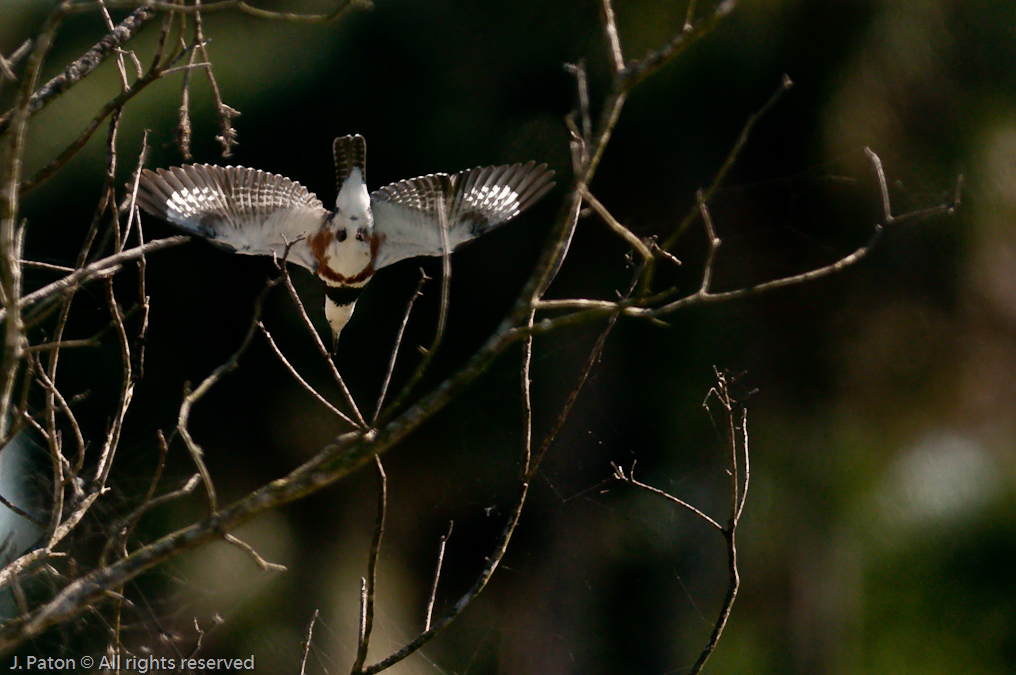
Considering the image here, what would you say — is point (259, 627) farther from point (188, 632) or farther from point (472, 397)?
point (472, 397)

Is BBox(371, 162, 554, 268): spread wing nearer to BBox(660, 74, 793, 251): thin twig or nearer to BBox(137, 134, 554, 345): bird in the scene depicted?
BBox(137, 134, 554, 345): bird

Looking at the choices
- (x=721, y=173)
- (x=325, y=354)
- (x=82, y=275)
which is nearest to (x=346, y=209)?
(x=325, y=354)

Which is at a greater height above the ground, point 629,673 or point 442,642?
point 442,642

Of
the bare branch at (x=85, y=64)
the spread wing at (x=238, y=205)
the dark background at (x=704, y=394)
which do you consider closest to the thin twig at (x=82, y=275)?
the bare branch at (x=85, y=64)

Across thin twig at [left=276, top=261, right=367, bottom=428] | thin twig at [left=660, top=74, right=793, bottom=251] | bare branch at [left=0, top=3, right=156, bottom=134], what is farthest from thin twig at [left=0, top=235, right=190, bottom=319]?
thin twig at [left=660, top=74, right=793, bottom=251]

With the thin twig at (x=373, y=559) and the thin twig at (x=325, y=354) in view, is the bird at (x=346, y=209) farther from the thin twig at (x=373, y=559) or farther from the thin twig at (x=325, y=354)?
the thin twig at (x=373, y=559)

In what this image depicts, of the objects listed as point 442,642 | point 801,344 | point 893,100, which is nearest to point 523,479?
point 442,642

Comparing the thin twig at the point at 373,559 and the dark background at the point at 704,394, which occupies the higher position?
the thin twig at the point at 373,559

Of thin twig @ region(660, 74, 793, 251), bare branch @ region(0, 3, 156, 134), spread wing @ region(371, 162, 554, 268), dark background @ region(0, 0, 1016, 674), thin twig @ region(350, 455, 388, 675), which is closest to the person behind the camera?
thin twig @ region(660, 74, 793, 251)
